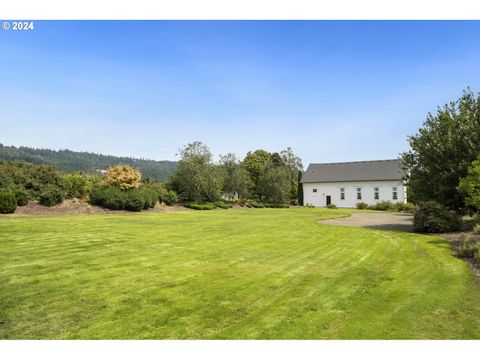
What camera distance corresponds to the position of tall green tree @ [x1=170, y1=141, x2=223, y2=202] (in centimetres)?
3338

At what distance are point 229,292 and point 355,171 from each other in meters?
45.1

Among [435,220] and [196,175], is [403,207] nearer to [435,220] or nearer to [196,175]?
[196,175]

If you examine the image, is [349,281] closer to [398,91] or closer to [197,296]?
[197,296]

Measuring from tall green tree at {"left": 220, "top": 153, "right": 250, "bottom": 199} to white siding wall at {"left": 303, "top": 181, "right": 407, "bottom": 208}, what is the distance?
1245 centimetres

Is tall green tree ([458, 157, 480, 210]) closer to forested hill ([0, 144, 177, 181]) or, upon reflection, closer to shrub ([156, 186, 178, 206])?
shrub ([156, 186, 178, 206])

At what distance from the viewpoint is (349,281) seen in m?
5.97

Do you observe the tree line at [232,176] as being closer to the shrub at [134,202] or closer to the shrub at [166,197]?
the shrub at [166,197]

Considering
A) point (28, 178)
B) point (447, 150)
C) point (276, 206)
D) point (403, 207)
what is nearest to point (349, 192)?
point (276, 206)

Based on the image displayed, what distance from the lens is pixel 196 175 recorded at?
3316cm

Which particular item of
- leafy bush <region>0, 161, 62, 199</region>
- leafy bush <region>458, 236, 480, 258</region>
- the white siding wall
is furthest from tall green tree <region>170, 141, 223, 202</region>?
leafy bush <region>458, 236, 480, 258</region>

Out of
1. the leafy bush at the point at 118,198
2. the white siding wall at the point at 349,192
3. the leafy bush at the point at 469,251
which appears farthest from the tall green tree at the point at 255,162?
the leafy bush at the point at 469,251

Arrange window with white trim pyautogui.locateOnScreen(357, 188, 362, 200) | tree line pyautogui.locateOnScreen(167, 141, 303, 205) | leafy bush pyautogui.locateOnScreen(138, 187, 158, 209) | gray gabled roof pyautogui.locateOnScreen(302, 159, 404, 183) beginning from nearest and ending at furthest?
leafy bush pyautogui.locateOnScreen(138, 187, 158, 209)
tree line pyautogui.locateOnScreen(167, 141, 303, 205)
gray gabled roof pyautogui.locateOnScreen(302, 159, 404, 183)
window with white trim pyautogui.locateOnScreen(357, 188, 362, 200)
